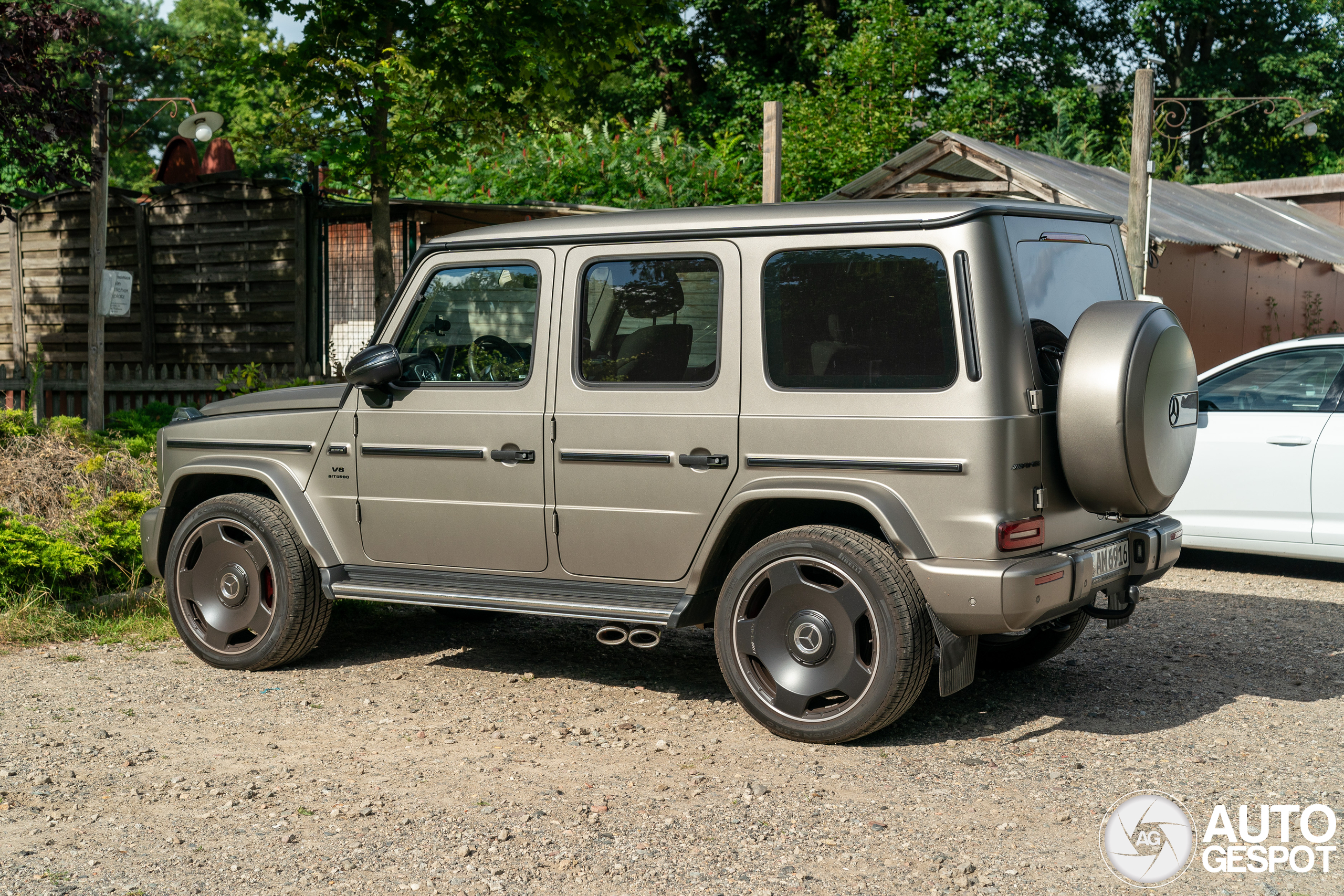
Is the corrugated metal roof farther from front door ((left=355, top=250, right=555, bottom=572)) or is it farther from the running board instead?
the running board

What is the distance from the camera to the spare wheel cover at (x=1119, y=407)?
4441 mm

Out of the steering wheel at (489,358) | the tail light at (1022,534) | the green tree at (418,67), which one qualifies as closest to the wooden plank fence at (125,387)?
the green tree at (418,67)

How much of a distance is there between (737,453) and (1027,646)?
191cm

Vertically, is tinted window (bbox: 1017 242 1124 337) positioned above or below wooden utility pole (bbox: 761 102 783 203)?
below

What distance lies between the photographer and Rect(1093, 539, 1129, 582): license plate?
482cm

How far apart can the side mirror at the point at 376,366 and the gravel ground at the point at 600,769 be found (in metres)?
1.41

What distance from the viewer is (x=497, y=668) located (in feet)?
20.0

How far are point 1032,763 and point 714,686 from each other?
5.32ft

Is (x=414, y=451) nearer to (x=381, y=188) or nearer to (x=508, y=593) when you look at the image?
(x=508, y=593)

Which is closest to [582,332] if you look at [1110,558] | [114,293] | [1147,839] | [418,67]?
[1110,558]

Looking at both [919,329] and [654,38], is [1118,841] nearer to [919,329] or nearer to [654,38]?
[919,329]

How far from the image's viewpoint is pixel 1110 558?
4.95 metres

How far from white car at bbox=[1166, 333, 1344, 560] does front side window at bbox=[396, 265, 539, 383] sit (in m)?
4.78

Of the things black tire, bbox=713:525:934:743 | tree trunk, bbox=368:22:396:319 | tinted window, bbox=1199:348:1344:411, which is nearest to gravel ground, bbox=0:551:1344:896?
black tire, bbox=713:525:934:743
